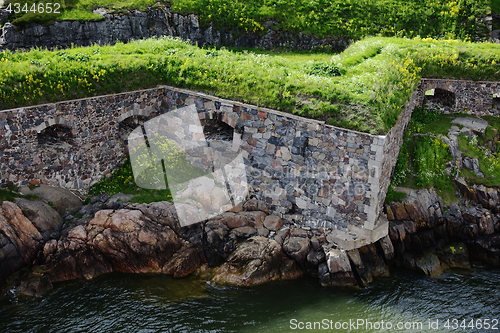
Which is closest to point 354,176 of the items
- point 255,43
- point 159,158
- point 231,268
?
point 231,268

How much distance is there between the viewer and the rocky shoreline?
54.6 feet

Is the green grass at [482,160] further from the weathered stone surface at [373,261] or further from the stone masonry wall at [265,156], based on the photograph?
the weathered stone surface at [373,261]

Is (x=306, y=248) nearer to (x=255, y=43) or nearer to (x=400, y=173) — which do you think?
(x=400, y=173)

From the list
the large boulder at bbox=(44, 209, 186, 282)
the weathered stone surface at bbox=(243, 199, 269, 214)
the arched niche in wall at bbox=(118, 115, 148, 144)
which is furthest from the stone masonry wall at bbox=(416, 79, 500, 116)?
the large boulder at bbox=(44, 209, 186, 282)

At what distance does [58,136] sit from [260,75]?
31.3 ft

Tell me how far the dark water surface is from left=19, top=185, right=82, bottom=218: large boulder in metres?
3.54

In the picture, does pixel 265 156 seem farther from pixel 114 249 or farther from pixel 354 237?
pixel 114 249

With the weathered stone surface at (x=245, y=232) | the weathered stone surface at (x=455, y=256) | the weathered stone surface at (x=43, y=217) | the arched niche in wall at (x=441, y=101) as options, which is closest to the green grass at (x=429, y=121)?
the arched niche in wall at (x=441, y=101)

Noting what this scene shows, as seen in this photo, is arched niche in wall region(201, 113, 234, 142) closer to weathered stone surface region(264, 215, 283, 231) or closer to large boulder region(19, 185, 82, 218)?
weathered stone surface region(264, 215, 283, 231)

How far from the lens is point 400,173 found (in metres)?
20.1

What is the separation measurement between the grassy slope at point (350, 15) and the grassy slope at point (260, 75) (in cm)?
593

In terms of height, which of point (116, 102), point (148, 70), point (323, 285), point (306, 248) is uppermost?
point (148, 70)

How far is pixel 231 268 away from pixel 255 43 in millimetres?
18170

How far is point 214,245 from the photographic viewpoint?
58.0ft
